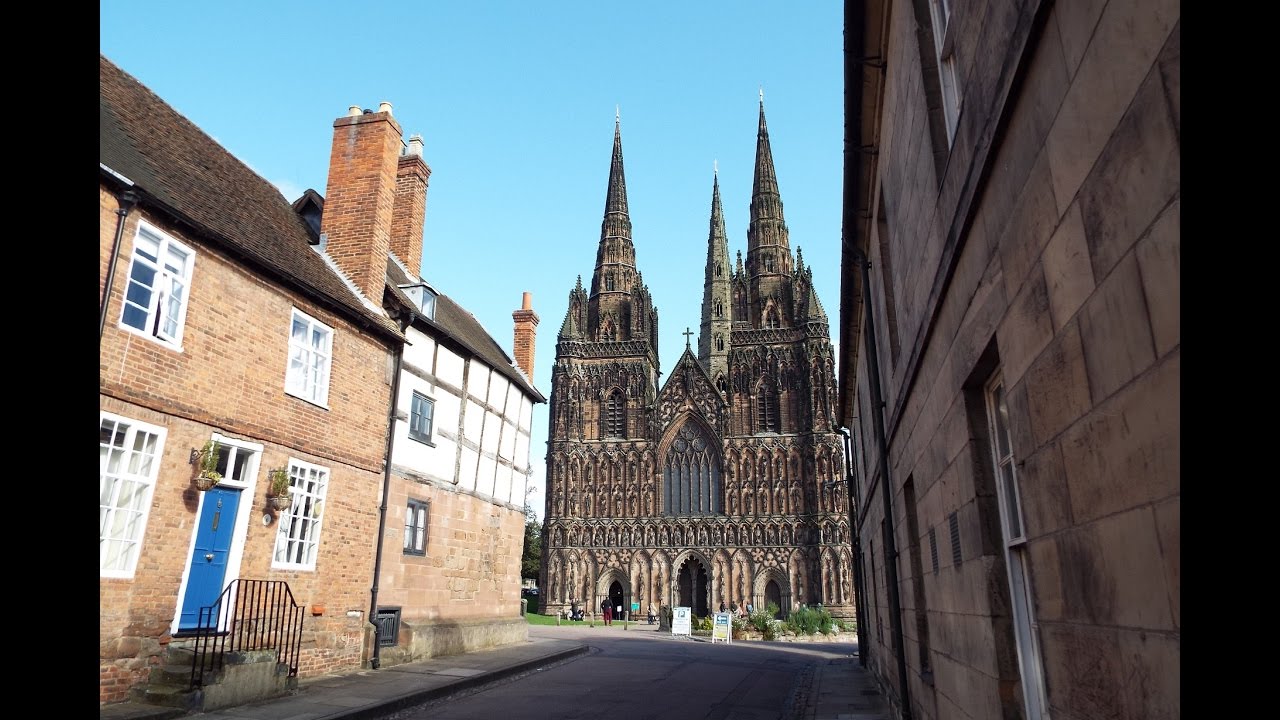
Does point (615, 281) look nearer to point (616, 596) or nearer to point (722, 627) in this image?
point (616, 596)

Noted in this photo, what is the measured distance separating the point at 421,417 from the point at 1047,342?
14612 millimetres

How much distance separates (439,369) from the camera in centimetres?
1681

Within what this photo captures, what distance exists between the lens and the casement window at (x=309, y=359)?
1233 cm

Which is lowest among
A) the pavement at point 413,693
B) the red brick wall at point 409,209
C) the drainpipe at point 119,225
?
the pavement at point 413,693

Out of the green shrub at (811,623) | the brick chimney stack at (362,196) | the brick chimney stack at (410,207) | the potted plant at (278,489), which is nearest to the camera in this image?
the potted plant at (278,489)

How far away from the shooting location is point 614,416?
191ft

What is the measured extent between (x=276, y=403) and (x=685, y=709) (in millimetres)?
8079

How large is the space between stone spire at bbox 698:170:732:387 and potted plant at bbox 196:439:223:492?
203ft

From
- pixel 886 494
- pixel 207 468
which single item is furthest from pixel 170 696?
pixel 886 494

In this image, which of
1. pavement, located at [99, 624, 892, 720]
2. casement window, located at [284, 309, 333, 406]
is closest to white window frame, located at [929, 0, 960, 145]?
pavement, located at [99, 624, 892, 720]

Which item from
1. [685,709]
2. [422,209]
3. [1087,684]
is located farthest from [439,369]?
[1087,684]

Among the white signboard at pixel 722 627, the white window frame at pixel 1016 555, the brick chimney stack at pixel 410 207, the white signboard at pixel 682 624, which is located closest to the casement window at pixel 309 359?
the brick chimney stack at pixel 410 207

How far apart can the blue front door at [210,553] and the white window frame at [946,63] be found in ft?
33.5

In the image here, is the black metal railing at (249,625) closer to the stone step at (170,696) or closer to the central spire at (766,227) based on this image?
the stone step at (170,696)
